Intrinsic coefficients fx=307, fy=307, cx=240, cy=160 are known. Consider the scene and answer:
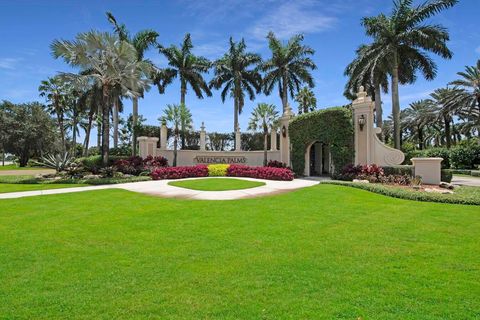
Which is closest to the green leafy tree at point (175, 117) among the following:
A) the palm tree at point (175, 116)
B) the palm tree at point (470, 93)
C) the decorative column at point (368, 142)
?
the palm tree at point (175, 116)

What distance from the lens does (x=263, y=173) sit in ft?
59.2

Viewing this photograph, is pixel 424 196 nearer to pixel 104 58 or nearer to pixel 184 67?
pixel 104 58

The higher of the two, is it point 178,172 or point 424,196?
point 178,172

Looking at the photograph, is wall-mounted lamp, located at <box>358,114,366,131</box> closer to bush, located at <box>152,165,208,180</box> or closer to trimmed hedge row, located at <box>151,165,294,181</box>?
trimmed hedge row, located at <box>151,165,294,181</box>

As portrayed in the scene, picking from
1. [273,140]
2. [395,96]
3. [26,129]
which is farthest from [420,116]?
[26,129]

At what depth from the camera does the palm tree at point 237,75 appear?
31953 mm

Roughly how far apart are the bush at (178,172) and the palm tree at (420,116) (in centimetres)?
3415

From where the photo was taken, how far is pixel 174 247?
5.14 meters

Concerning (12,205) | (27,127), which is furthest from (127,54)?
(27,127)

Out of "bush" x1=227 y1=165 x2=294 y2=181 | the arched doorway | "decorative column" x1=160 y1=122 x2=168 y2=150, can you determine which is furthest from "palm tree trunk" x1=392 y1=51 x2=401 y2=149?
"decorative column" x1=160 y1=122 x2=168 y2=150

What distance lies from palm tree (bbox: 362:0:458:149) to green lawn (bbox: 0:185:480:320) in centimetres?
1846

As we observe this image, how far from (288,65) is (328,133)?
14.3m

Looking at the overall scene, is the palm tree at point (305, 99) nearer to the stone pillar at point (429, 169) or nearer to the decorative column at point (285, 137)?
the decorative column at point (285, 137)

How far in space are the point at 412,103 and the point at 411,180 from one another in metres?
44.7
